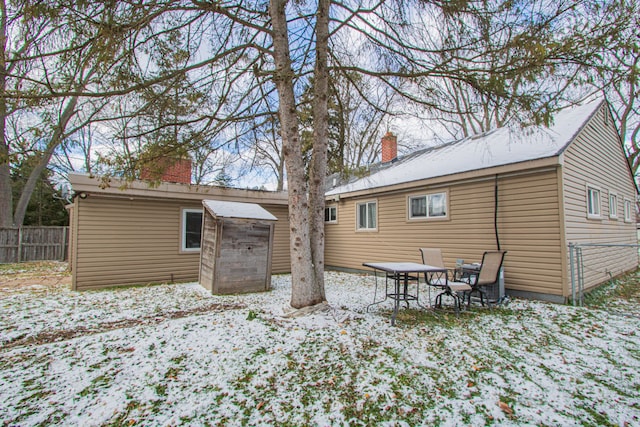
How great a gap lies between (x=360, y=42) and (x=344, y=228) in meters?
6.07

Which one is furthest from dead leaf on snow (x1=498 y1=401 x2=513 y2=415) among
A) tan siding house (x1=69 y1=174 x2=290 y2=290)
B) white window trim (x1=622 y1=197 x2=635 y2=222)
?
white window trim (x1=622 y1=197 x2=635 y2=222)

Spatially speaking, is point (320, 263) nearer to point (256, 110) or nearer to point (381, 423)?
point (381, 423)

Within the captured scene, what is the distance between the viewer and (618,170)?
356 inches

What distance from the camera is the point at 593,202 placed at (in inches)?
282

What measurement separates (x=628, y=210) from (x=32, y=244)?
2234cm

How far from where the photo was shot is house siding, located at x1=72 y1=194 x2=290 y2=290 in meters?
7.11

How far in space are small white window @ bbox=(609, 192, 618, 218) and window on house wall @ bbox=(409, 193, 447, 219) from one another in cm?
468

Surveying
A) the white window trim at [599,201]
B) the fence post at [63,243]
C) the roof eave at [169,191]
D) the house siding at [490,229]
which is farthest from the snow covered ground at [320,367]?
the fence post at [63,243]

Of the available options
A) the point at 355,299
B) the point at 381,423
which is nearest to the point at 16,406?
the point at 381,423

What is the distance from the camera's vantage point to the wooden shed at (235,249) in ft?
21.0

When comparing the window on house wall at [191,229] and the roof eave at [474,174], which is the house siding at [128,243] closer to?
the window on house wall at [191,229]

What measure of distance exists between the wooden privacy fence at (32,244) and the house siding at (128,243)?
27.3 feet

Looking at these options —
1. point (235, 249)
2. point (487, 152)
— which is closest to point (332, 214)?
point (235, 249)

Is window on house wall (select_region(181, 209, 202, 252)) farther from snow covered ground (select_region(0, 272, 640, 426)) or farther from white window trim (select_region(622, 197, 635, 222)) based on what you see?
white window trim (select_region(622, 197, 635, 222))
